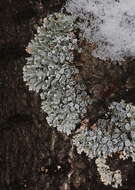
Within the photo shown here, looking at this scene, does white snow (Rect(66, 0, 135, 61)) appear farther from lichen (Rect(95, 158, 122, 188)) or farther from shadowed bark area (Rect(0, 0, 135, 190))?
lichen (Rect(95, 158, 122, 188))

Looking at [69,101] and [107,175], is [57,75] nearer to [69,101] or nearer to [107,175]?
[69,101]

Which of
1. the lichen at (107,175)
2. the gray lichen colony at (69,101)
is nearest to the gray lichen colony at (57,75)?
the gray lichen colony at (69,101)

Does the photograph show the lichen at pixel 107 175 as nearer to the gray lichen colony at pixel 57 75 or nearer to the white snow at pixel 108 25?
the gray lichen colony at pixel 57 75

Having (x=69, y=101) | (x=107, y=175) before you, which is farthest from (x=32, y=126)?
(x=107, y=175)

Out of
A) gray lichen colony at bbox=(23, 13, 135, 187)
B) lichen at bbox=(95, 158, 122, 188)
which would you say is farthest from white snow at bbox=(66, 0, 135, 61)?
lichen at bbox=(95, 158, 122, 188)

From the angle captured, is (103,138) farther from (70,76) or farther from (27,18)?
(27,18)
